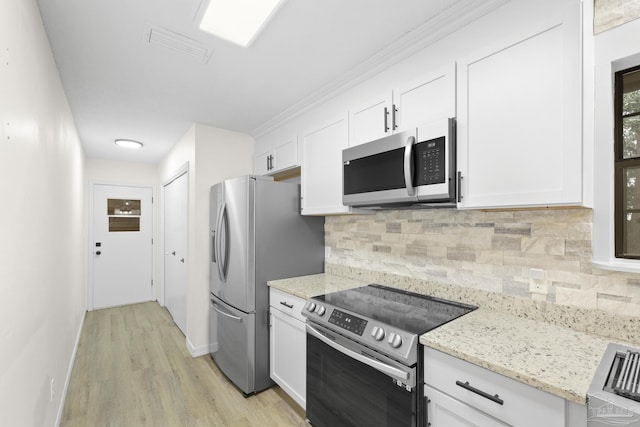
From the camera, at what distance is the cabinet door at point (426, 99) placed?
1571 millimetres

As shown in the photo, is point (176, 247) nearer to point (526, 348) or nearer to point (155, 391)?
point (155, 391)

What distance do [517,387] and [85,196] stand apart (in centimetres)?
574

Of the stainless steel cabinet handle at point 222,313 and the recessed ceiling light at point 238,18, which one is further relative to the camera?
the stainless steel cabinet handle at point 222,313

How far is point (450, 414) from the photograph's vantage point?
48.6 inches

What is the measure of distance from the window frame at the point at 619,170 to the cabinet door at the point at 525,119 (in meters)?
0.28

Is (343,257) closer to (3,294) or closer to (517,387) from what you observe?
(517,387)

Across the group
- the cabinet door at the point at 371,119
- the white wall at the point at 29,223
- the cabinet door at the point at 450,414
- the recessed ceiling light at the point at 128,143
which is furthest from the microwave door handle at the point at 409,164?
the recessed ceiling light at the point at 128,143

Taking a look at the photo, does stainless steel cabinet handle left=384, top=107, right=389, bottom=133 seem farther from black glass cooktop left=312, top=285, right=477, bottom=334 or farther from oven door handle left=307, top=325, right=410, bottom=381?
oven door handle left=307, top=325, right=410, bottom=381

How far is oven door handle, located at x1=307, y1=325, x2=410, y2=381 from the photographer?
1.35 metres

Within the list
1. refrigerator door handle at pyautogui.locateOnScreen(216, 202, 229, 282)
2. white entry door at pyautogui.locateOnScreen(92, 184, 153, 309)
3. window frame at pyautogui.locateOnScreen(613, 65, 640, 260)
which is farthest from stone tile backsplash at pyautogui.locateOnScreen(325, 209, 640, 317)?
white entry door at pyautogui.locateOnScreen(92, 184, 153, 309)

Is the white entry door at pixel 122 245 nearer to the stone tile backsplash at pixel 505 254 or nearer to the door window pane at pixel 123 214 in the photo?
the door window pane at pixel 123 214

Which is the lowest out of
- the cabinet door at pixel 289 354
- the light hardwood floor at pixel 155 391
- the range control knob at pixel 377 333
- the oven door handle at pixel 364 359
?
Answer: the light hardwood floor at pixel 155 391

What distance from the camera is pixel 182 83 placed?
2.35 m

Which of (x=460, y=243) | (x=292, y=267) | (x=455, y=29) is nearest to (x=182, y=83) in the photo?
(x=292, y=267)
